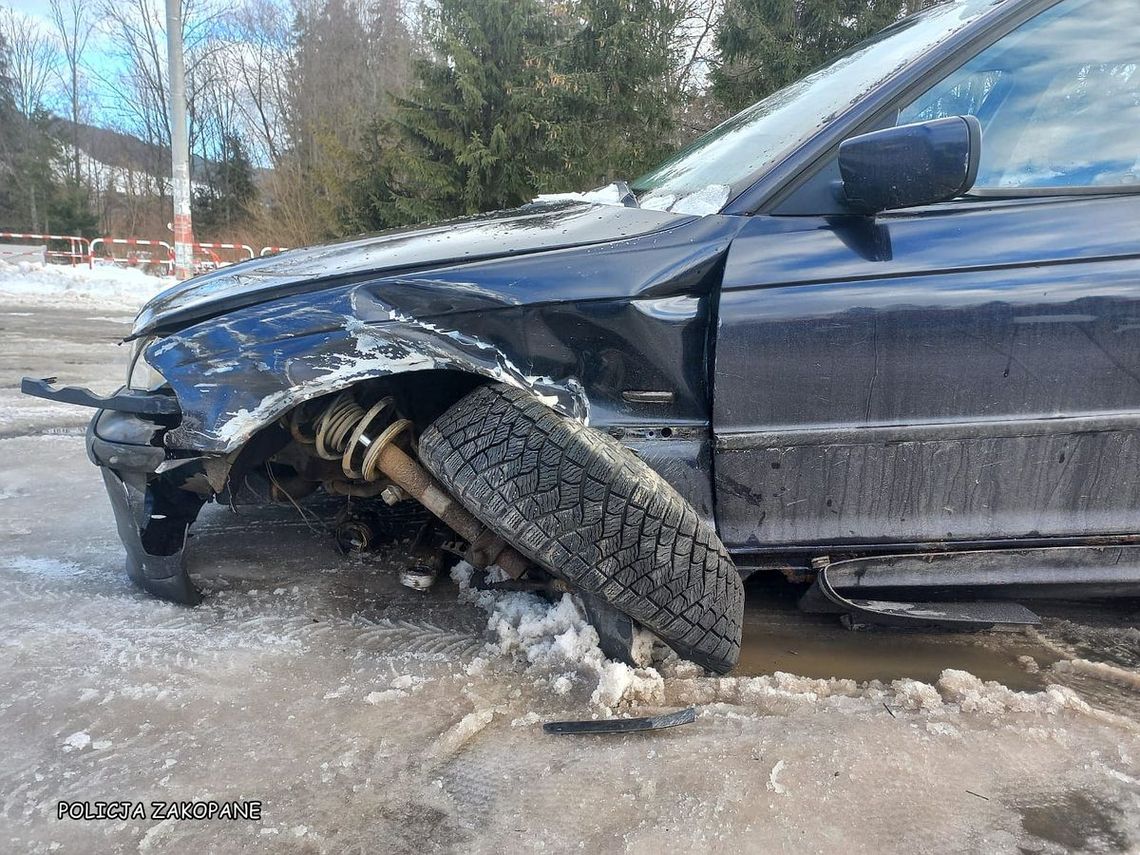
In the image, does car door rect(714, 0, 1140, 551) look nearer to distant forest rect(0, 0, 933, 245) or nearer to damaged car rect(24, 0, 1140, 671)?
damaged car rect(24, 0, 1140, 671)

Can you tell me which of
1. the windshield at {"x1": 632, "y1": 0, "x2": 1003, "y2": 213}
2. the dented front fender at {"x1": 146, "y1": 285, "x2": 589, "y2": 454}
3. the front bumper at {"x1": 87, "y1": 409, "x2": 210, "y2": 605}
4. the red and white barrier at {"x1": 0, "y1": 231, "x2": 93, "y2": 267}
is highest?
the red and white barrier at {"x1": 0, "y1": 231, "x2": 93, "y2": 267}

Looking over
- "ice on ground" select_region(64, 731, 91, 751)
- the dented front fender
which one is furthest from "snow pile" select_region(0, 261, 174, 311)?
"ice on ground" select_region(64, 731, 91, 751)

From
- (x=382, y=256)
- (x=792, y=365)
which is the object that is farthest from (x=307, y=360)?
(x=792, y=365)

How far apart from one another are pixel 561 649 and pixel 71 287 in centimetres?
1503

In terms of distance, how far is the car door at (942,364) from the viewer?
1.71 meters

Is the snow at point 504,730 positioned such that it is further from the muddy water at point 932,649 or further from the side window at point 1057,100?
the side window at point 1057,100

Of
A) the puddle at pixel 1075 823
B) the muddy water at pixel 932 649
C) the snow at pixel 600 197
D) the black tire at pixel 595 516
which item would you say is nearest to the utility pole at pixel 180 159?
the snow at pixel 600 197

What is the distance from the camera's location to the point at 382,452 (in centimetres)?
190

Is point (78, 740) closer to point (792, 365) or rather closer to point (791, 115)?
point (792, 365)

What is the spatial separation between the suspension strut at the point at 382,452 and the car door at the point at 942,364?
2.47ft

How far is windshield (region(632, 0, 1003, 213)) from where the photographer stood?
1896 mm

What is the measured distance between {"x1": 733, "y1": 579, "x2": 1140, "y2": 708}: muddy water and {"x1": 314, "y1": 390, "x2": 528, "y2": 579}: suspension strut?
2.93ft

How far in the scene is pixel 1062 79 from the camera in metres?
1.95

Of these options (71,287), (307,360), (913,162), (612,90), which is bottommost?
(307,360)
